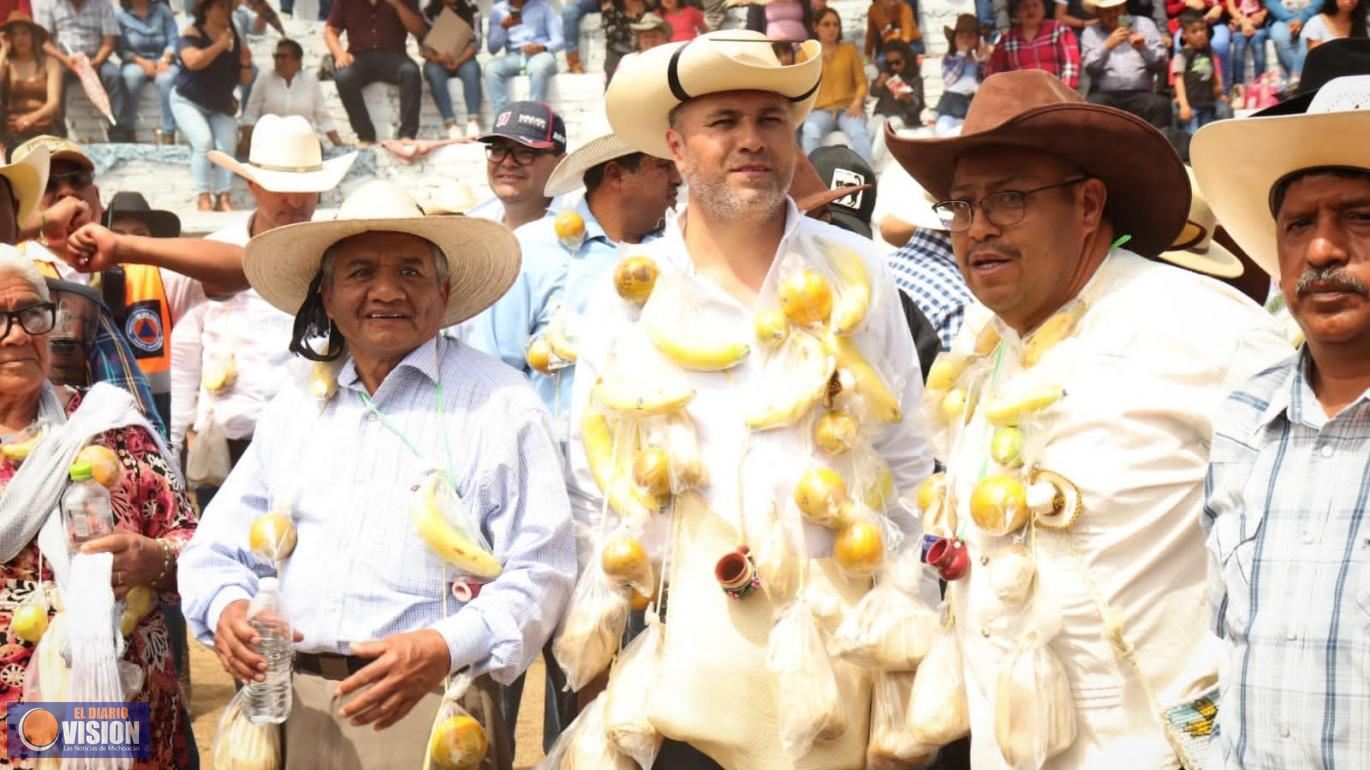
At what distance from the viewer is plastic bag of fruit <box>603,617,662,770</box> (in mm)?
3848

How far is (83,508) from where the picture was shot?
450 cm

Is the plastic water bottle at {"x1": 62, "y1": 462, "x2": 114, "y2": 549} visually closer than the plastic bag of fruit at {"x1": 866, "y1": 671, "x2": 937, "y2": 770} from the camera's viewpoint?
No

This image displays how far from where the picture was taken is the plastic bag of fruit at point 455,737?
385 cm

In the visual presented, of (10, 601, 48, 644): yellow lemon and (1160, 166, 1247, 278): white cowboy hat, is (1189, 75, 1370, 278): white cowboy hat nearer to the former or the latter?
(1160, 166, 1247, 278): white cowboy hat

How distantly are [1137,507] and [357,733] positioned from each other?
2.02m

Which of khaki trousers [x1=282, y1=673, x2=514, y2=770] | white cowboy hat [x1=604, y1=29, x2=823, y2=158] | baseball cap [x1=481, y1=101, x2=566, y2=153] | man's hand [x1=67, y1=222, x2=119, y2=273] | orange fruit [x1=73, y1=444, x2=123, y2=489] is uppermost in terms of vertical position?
white cowboy hat [x1=604, y1=29, x2=823, y2=158]

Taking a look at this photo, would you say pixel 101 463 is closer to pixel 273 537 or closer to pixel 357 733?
pixel 273 537

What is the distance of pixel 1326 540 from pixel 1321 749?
0.36m

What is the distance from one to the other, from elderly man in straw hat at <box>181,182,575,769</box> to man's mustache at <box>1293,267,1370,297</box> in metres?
1.98

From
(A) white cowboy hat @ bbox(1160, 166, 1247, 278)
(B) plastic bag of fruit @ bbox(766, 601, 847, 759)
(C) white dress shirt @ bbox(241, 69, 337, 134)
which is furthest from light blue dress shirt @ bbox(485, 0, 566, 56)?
(B) plastic bag of fruit @ bbox(766, 601, 847, 759)

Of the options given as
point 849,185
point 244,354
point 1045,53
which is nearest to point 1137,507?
point 849,185

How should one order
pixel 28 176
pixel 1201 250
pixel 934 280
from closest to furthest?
1. pixel 28 176
2. pixel 934 280
3. pixel 1201 250

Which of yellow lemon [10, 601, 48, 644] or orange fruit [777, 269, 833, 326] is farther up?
orange fruit [777, 269, 833, 326]

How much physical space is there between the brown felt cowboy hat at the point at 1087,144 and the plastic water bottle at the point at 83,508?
8.14 ft
